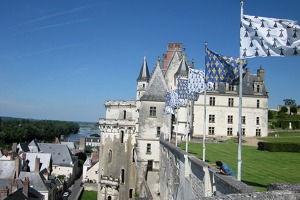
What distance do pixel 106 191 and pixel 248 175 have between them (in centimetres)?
2436

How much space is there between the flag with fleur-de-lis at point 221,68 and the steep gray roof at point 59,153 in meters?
59.1

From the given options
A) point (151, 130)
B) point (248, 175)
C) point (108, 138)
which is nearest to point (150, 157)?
point (151, 130)

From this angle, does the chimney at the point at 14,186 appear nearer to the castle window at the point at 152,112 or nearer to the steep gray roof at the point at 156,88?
the castle window at the point at 152,112

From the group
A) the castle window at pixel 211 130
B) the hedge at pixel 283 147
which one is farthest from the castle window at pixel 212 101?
the hedge at pixel 283 147

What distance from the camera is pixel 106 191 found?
119 ft

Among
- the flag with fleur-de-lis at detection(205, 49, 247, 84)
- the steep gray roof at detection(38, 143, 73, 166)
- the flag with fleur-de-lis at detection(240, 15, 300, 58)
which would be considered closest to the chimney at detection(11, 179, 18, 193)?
the steep gray roof at detection(38, 143, 73, 166)

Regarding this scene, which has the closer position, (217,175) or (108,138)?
(217,175)

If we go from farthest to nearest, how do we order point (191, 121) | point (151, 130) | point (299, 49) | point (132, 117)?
point (191, 121)
point (132, 117)
point (151, 130)
point (299, 49)

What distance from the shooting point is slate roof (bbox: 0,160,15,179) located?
148ft

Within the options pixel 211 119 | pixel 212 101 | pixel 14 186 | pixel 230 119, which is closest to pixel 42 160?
pixel 14 186

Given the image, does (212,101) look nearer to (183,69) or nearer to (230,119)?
(230,119)

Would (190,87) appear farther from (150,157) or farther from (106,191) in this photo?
(106,191)

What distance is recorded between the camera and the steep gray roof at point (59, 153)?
6856 centimetres

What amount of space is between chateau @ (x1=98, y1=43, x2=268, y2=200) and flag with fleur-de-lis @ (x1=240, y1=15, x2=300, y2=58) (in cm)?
1690
